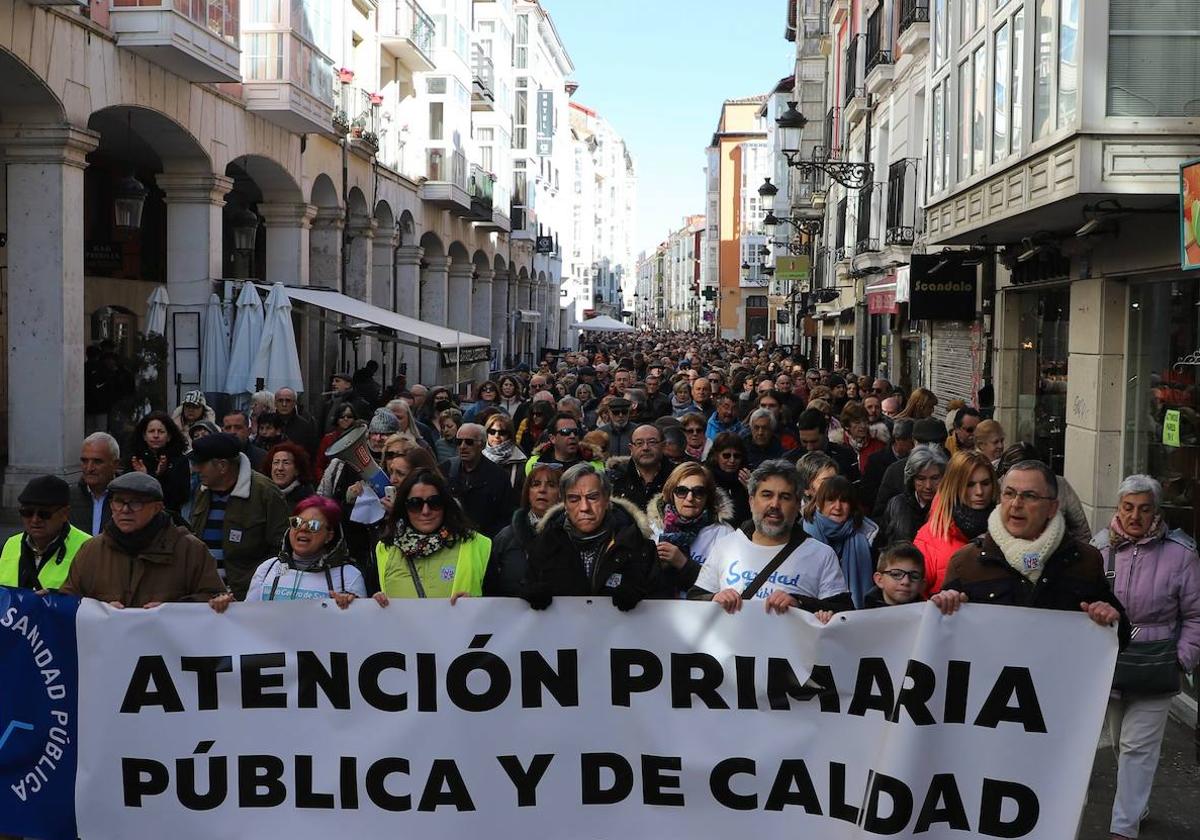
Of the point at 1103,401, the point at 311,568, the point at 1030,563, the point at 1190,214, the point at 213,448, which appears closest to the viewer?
the point at 1030,563

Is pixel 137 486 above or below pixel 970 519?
above

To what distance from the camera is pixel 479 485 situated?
8.84m

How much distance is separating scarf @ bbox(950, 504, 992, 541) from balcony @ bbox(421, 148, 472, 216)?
28.1 m

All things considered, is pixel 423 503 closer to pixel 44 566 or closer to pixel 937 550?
pixel 44 566

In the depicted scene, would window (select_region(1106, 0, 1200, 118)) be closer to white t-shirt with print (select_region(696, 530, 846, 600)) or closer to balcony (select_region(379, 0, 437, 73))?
white t-shirt with print (select_region(696, 530, 846, 600))

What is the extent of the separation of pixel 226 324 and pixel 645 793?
13.9 meters

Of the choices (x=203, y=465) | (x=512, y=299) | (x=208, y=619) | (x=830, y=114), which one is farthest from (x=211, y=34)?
(x=512, y=299)

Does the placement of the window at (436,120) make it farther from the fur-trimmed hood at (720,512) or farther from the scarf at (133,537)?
the scarf at (133,537)

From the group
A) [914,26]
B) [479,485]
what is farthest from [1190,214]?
[914,26]

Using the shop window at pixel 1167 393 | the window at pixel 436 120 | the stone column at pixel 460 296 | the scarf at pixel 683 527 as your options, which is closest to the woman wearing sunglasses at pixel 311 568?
the scarf at pixel 683 527

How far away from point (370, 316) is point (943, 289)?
8296 mm

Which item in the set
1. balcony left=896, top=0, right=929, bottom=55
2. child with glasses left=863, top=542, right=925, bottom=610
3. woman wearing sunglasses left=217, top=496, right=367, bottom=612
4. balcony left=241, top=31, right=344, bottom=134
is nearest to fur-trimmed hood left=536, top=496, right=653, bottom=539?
woman wearing sunglasses left=217, top=496, right=367, bottom=612

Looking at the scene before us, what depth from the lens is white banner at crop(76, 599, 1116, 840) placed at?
5.05 m

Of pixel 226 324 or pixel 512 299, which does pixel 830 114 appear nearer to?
pixel 512 299
